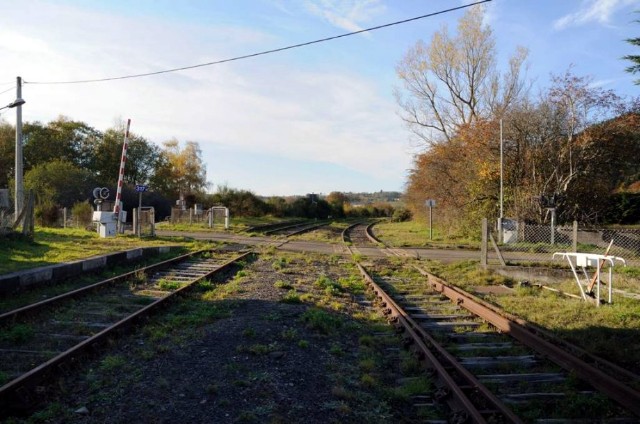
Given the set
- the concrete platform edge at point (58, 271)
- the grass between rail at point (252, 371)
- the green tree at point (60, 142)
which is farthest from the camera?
the green tree at point (60, 142)

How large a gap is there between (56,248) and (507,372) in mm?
14345

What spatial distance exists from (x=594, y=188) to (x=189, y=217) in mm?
24771

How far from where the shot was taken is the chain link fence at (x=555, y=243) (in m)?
16.6

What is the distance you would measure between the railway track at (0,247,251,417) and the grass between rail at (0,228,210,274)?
2.64 metres

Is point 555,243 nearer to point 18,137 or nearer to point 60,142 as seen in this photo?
point 18,137

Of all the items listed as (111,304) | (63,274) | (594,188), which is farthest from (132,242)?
(594,188)

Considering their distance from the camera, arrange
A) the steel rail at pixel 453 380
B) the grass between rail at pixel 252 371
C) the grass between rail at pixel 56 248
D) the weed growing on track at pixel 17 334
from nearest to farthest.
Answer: the steel rail at pixel 453 380
the grass between rail at pixel 252 371
the weed growing on track at pixel 17 334
the grass between rail at pixel 56 248

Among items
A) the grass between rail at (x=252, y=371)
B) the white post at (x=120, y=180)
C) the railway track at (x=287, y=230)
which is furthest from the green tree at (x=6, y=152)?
the grass between rail at (x=252, y=371)

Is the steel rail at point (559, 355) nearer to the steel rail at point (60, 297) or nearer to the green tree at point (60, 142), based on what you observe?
the steel rail at point (60, 297)

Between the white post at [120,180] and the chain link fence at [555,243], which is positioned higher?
the white post at [120,180]

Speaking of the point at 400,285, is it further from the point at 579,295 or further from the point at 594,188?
the point at 594,188

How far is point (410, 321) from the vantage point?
27.1ft

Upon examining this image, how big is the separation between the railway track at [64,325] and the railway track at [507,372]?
4.03m

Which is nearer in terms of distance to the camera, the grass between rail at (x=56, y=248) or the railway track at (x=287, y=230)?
the grass between rail at (x=56, y=248)
